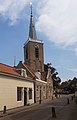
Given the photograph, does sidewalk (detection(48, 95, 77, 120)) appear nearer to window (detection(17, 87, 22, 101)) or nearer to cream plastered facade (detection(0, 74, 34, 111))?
cream plastered facade (detection(0, 74, 34, 111))

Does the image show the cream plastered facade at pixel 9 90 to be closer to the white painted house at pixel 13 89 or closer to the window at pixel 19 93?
the white painted house at pixel 13 89

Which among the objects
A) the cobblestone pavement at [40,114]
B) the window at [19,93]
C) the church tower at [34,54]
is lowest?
the cobblestone pavement at [40,114]

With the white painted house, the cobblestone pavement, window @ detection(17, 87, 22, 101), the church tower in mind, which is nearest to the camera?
the cobblestone pavement

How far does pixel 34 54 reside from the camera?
72.8m

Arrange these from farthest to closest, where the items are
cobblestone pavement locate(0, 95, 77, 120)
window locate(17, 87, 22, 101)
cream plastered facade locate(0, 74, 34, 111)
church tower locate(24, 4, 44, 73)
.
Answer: church tower locate(24, 4, 44, 73) < window locate(17, 87, 22, 101) < cream plastered facade locate(0, 74, 34, 111) < cobblestone pavement locate(0, 95, 77, 120)

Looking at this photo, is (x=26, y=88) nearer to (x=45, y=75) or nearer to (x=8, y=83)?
(x=8, y=83)

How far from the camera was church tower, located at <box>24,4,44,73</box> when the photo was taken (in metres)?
72.0

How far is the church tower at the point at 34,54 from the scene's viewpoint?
236 feet

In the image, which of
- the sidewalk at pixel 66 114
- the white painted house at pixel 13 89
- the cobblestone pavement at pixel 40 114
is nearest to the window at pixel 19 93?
the white painted house at pixel 13 89

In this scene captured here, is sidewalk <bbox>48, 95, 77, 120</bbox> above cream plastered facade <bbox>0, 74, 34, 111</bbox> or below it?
below

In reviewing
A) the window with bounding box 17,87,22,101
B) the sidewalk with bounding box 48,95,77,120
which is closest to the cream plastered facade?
the window with bounding box 17,87,22,101

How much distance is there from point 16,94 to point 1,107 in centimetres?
597

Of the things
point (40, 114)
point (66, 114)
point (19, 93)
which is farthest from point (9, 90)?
point (66, 114)

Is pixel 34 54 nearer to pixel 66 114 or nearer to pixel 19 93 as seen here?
pixel 19 93
